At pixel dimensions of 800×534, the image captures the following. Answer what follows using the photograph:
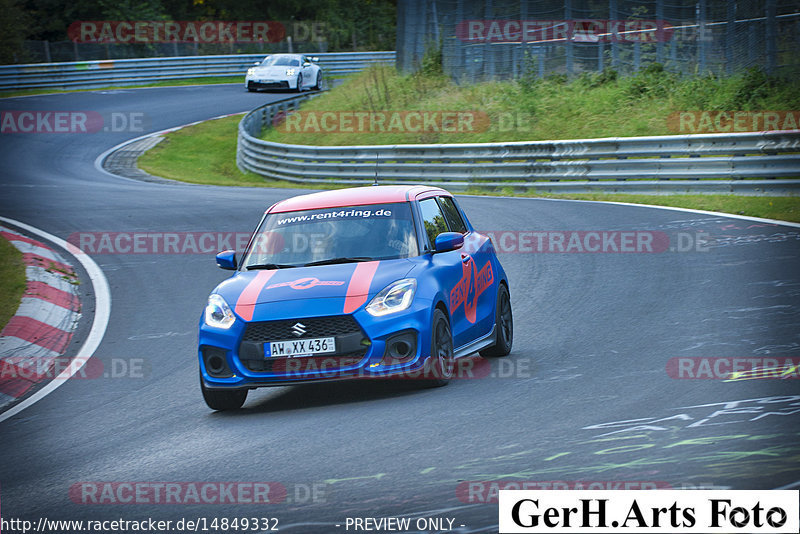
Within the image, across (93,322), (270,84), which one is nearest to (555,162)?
(93,322)

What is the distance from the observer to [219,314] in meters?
7.93

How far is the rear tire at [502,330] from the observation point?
9273mm

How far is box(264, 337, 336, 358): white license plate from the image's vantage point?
751cm

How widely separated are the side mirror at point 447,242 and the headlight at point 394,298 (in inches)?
21.3

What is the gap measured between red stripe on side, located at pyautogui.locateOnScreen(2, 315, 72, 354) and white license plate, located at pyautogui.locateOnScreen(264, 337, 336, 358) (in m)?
4.20

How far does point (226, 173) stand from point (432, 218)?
24.2 meters

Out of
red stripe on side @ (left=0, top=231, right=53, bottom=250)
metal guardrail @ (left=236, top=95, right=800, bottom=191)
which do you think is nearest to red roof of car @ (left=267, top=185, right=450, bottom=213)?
red stripe on side @ (left=0, top=231, right=53, bottom=250)

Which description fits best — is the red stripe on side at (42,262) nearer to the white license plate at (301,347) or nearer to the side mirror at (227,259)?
the side mirror at (227,259)

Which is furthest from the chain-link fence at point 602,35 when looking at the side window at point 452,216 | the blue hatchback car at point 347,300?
the blue hatchback car at point 347,300

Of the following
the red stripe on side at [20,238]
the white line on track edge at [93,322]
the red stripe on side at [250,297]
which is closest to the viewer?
the red stripe on side at [250,297]

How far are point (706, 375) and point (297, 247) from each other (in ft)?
10.7

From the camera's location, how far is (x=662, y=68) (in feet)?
87.1

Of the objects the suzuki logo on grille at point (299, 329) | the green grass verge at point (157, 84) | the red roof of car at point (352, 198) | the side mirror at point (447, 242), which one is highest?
the red roof of car at point (352, 198)

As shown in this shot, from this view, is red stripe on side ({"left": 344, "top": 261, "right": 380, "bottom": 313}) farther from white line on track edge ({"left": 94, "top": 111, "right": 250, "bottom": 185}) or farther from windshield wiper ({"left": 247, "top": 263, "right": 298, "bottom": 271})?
white line on track edge ({"left": 94, "top": 111, "right": 250, "bottom": 185})
